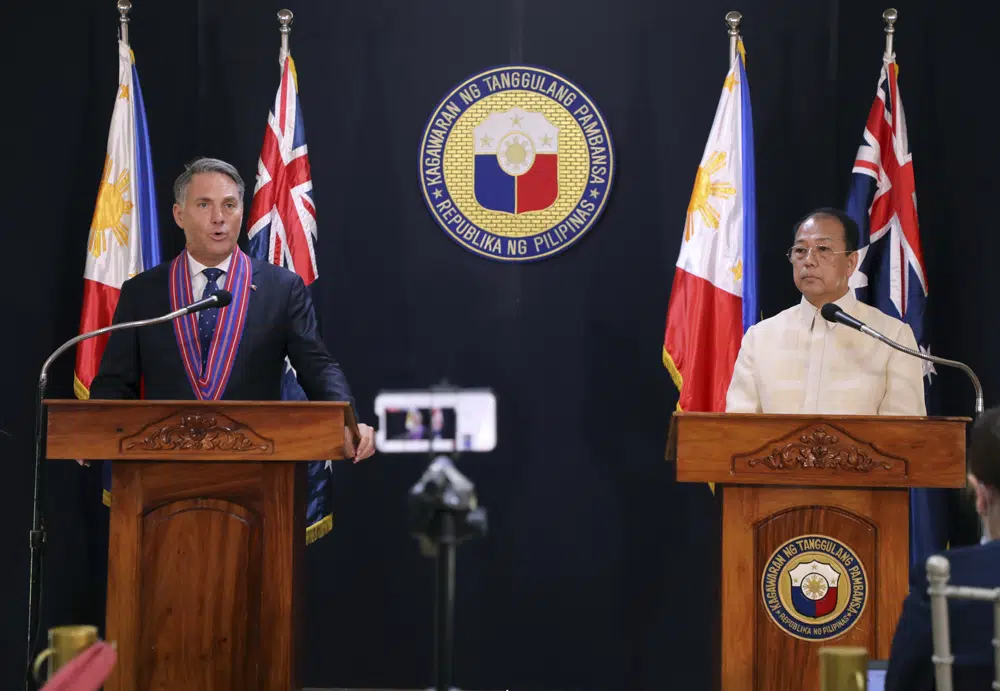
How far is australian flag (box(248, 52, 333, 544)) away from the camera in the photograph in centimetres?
466

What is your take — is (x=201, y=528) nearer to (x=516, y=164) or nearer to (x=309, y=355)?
(x=309, y=355)

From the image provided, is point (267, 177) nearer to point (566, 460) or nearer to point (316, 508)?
point (316, 508)

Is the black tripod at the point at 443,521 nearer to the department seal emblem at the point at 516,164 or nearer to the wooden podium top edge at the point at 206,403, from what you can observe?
the wooden podium top edge at the point at 206,403

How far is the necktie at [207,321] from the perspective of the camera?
3.84m

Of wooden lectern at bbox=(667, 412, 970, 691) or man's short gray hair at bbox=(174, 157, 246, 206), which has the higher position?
man's short gray hair at bbox=(174, 157, 246, 206)

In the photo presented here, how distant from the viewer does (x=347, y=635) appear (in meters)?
5.03

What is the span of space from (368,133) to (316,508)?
1641 millimetres

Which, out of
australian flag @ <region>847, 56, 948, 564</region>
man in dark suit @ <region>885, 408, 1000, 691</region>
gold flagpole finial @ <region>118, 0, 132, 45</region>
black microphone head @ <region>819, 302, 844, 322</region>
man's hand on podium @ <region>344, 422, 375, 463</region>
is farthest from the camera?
gold flagpole finial @ <region>118, 0, 132, 45</region>

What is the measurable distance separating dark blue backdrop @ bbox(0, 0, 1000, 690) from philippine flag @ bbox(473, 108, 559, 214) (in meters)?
0.25

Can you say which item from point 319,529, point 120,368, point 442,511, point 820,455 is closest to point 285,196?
point 120,368

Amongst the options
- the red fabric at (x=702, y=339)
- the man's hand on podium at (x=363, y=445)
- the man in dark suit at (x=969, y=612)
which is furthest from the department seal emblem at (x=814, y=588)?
the red fabric at (x=702, y=339)

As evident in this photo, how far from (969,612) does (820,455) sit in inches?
44.9

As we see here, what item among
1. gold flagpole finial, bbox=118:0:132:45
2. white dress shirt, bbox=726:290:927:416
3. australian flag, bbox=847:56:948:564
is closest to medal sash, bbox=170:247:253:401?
gold flagpole finial, bbox=118:0:132:45

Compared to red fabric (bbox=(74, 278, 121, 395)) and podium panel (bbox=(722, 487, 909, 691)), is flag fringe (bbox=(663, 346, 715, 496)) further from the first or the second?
red fabric (bbox=(74, 278, 121, 395))
